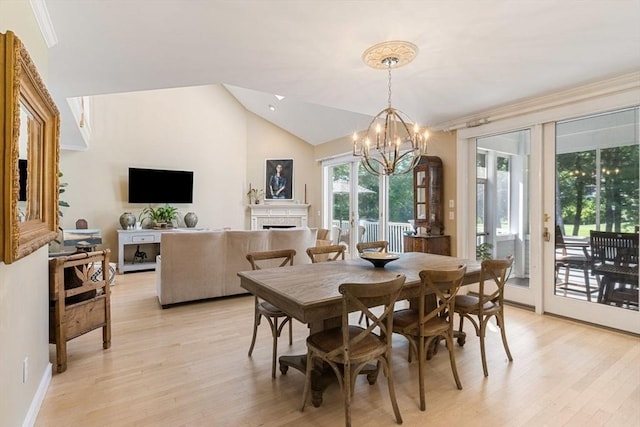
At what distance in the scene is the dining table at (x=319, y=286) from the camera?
6.02 ft

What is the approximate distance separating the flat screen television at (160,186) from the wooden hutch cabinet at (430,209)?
477 cm

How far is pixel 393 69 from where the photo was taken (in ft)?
10.3

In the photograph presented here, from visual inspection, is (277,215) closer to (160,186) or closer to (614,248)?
(160,186)

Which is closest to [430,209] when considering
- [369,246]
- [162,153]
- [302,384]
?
[369,246]

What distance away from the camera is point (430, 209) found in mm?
4746

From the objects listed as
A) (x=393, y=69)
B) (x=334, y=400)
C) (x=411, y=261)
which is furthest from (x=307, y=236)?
(x=334, y=400)

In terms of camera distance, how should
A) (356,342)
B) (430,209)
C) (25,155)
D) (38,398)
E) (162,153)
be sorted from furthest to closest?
(162,153) → (430,209) → (38,398) → (356,342) → (25,155)

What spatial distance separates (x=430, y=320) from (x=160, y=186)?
242 inches

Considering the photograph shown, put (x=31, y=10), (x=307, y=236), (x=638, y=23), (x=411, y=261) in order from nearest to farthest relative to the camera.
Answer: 1. (x=31, y=10)
2. (x=638, y=23)
3. (x=411, y=261)
4. (x=307, y=236)

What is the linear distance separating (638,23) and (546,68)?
0.74 metres

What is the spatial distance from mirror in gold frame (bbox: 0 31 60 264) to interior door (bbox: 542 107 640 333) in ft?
14.7

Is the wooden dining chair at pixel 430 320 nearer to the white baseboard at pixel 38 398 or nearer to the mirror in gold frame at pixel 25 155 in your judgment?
the mirror in gold frame at pixel 25 155

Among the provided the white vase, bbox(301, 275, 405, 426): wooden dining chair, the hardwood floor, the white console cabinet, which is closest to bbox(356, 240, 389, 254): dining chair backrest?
the hardwood floor

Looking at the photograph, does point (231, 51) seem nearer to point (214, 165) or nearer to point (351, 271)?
point (351, 271)
